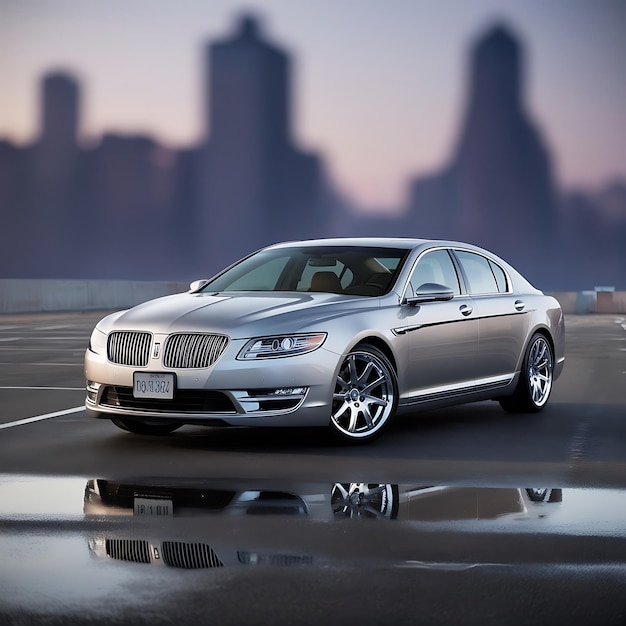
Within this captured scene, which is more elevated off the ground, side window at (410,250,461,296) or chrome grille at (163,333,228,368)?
side window at (410,250,461,296)

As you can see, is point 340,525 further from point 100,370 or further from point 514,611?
point 100,370

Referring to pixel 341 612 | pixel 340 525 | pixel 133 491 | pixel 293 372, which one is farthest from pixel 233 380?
pixel 341 612

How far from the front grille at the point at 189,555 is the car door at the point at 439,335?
4463mm

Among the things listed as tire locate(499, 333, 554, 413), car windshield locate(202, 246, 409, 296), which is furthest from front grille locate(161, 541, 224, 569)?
tire locate(499, 333, 554, 413)

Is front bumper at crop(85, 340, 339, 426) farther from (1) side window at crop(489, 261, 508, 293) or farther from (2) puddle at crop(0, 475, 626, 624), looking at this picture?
(1) side window at crop(489, 261, 508, 293)

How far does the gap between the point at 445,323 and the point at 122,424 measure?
264 cm

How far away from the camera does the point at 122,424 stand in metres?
10.3

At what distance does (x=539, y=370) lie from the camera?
12.4 metres

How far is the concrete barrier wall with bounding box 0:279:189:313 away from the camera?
43844mm

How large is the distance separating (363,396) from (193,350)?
130 centimetres

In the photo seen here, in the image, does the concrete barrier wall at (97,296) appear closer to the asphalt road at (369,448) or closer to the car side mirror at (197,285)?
the asphalt road at (369,448)

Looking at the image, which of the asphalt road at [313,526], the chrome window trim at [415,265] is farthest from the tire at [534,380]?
the chrome window trim at [415,265]

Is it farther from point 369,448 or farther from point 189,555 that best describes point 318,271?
point 189,555

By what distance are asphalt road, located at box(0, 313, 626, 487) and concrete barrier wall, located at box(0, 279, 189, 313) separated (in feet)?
99.2
